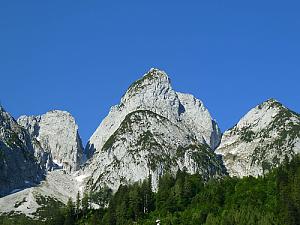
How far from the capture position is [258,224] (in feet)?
655

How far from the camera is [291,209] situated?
19650 centimetres

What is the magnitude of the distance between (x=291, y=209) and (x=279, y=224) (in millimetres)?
6393

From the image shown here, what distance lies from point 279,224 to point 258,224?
6469 millimetres

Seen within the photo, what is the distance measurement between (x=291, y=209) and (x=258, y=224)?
37.4 ft

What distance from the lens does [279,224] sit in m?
199
